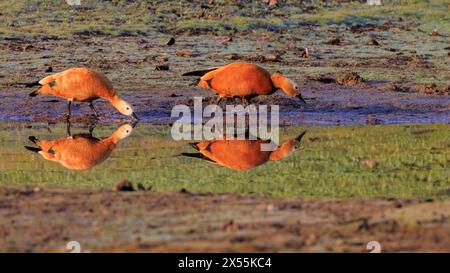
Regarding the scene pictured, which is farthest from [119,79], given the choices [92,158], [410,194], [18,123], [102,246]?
[102,246]

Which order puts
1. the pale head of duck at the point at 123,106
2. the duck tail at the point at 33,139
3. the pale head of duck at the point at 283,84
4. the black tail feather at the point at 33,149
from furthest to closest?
1. the pale head of duck at the point at 123,106
2. the pale head of duck at the point at 283,84
3. the duck tail at the point at 33,139
4. the black tail feather at the point at 33,149

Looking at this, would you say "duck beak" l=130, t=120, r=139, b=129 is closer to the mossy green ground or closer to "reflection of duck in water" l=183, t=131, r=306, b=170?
the mossy green ground

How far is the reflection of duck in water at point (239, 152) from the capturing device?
1089cm

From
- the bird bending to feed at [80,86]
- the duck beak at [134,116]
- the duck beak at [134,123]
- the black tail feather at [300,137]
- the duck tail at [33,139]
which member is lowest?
the duck tail at [33,139]

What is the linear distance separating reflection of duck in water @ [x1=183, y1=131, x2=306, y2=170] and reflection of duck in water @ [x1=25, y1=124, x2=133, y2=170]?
98 cm

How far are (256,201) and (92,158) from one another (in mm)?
3148

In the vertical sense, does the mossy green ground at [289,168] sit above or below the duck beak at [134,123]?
below

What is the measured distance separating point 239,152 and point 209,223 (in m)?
3.93

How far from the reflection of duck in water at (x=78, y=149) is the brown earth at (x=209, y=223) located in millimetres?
2152

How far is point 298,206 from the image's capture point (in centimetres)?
816

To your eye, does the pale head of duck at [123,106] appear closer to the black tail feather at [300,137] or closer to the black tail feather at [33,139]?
the black tail feather at [33,139]

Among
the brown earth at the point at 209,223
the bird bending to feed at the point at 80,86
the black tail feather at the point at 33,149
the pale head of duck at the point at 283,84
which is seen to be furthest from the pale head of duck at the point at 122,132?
the brown earth at the point at 209,223

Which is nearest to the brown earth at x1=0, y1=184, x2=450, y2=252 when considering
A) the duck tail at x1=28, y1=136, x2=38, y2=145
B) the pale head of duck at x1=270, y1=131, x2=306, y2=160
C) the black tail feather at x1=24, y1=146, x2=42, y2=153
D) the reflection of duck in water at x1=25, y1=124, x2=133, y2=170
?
the reflection of duck in water at x1=25, y1=124, x2=133, y2=170

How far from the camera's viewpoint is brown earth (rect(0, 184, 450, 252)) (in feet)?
22.8
